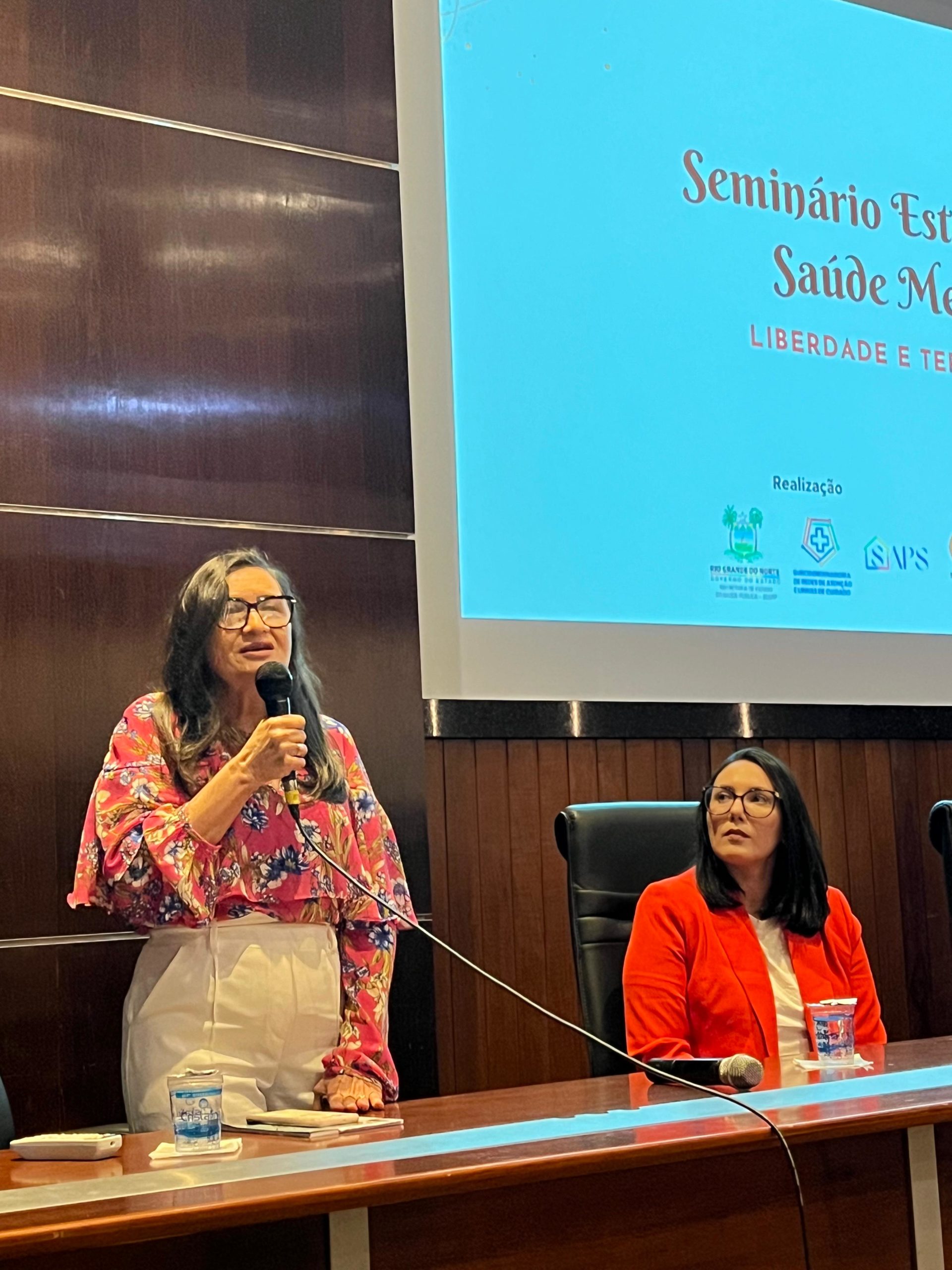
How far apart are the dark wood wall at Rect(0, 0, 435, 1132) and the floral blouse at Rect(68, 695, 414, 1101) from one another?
478 mm

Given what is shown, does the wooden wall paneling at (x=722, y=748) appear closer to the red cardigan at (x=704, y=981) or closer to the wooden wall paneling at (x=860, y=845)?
the wooden wall paneling at (x=860, y=845)

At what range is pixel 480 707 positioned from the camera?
320 cm

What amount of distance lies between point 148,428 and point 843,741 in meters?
1.72

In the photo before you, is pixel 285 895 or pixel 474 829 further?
pixel 474 829

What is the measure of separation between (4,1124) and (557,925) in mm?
1557

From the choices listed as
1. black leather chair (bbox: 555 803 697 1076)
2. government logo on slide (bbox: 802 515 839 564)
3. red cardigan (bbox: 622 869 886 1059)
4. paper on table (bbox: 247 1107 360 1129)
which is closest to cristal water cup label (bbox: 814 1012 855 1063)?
red cardigan (bbox: 622 869 886 1059)

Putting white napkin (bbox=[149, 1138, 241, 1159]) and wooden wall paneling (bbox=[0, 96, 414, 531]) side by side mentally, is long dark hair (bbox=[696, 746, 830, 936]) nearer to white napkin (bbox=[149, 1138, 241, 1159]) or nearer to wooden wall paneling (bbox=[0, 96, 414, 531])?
wooden wall paneling (bbox=[0, 96, 414, 531])

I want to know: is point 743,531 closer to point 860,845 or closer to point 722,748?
point 722,748

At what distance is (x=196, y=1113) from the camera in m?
1.56

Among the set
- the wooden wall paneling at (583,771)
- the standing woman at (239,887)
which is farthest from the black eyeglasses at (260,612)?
the wooden wall paneling at (583,771)

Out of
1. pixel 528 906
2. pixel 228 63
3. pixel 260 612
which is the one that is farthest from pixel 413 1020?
pixel 228 63

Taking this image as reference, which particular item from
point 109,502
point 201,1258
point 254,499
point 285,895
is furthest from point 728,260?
point 201,1258

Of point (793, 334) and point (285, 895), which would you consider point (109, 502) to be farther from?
point (793, 334)

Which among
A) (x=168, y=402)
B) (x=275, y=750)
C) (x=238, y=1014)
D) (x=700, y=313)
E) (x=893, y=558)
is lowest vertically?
(x=238, y=1014)
